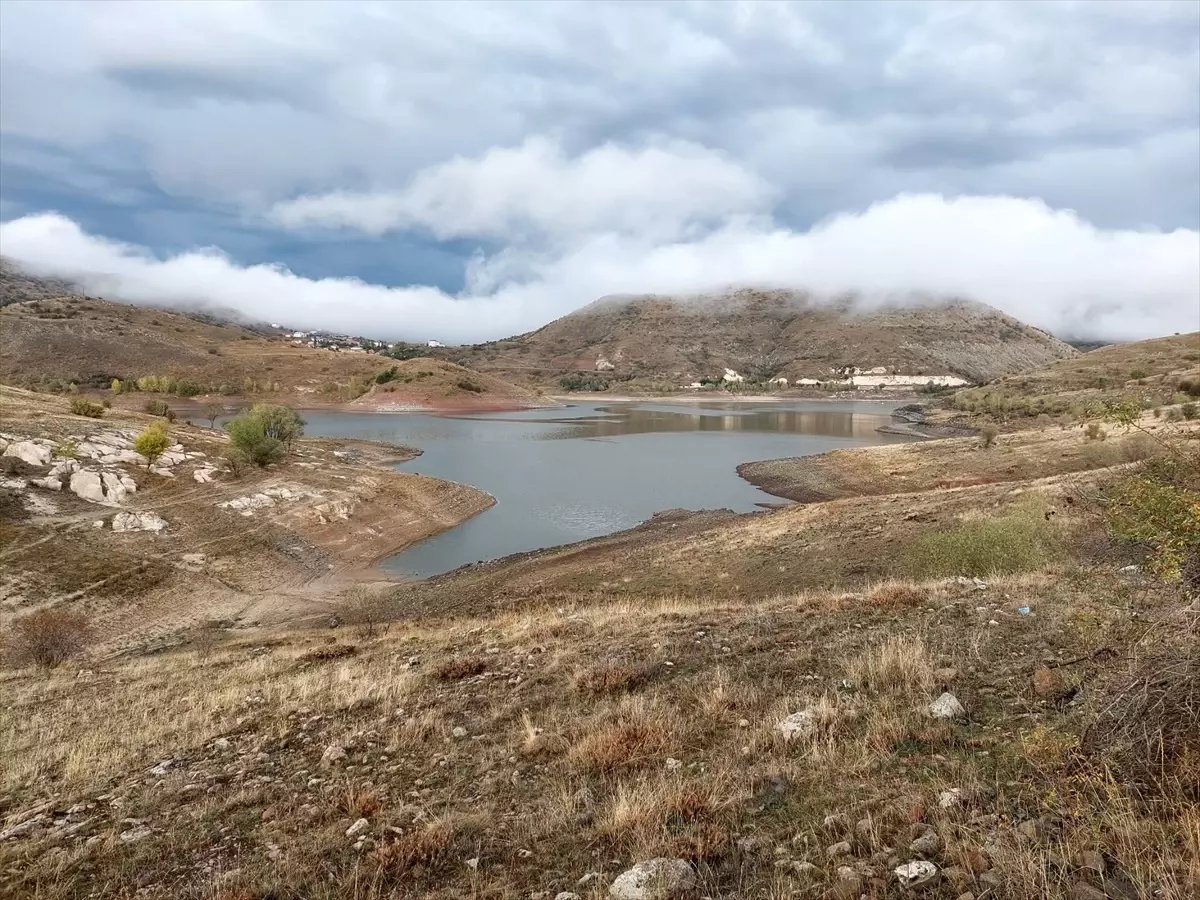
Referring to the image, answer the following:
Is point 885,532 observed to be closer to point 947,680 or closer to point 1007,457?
point 947,680

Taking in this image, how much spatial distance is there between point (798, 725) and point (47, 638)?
19.3 metres

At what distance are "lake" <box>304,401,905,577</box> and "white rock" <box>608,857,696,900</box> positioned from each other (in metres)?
27.0

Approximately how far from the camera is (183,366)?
12694 centimetres

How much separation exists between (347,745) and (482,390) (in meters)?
134

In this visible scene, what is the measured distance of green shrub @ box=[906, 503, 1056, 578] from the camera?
15.5 m

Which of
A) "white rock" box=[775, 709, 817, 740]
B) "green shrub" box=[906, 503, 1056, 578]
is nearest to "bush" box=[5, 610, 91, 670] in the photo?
"white rock" box=[775, 709, 817, 740]

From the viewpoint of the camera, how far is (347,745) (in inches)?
278

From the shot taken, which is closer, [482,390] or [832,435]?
[832,435]

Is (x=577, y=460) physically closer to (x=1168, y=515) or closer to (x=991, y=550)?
(x=991, y=550)

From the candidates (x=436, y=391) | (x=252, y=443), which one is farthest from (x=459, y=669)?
(x=436, y=391)

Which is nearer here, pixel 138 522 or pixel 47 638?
pixel 47 638

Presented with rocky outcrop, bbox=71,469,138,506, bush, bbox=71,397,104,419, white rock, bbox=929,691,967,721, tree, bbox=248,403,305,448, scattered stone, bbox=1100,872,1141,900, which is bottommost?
rocky outcrop, bbox=71,469,138,506

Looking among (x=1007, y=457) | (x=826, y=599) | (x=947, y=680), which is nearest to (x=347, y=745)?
(x=947, y=680)

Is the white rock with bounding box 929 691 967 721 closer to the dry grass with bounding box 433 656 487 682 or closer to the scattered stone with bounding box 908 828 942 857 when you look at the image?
the scattered stone with bounding box 908 828 942 857
